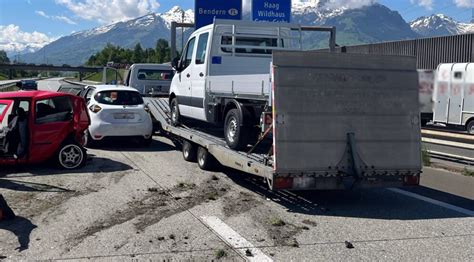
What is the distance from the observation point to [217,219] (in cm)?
673

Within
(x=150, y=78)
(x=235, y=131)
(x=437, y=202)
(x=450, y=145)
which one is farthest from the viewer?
(x=150, y=78)

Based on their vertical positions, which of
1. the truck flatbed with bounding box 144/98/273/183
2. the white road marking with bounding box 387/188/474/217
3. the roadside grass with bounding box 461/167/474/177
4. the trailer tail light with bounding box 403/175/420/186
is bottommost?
the white road marking with bounding box 387/188/474/217

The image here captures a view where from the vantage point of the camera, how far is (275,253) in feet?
18.0

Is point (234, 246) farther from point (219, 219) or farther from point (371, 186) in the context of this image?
point (371, 186)

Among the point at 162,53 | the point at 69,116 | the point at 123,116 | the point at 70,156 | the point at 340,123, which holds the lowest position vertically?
the point at 70,156

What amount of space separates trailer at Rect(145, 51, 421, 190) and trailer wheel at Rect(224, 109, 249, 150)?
723 mm

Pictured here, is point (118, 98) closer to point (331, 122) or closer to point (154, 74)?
point (154, 74)

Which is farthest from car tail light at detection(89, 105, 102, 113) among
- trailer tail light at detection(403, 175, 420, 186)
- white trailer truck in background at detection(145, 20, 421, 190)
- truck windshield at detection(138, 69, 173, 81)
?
trailer tail light at detection(403, 175, 420, 186)

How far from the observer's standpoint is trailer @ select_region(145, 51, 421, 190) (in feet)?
23.0

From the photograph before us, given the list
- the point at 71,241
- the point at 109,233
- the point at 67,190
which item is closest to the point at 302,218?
the point at 109,233

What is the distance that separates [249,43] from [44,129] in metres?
4.29

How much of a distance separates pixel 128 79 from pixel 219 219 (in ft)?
44.0

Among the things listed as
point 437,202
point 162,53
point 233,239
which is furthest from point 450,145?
point 162,53

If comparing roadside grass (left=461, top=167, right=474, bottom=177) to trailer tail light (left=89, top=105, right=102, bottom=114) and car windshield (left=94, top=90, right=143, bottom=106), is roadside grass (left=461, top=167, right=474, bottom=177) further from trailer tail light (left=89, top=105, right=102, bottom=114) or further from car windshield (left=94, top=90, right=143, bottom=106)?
trailer tail light (left=89, top=105, right=102, bottom=114)
